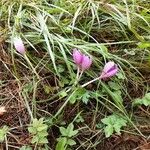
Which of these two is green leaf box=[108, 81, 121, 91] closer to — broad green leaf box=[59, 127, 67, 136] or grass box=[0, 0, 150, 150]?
Result: grass box=[0, 0, 150, 150]

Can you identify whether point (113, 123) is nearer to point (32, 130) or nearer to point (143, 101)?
point (143, 101)

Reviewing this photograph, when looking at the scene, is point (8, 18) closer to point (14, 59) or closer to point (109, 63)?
point (14, 59)

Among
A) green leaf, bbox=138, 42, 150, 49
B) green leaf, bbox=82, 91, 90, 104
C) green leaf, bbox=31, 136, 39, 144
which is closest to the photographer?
green leaf, bbox=31, 136, 39, 144

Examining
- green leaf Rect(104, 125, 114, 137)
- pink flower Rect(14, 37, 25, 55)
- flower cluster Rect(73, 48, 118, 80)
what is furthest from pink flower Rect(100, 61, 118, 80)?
pink flower Rect(14, 37, 25, 55)

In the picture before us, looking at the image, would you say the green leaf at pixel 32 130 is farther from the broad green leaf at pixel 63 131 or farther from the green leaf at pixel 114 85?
the green leaf at pixel 114 85

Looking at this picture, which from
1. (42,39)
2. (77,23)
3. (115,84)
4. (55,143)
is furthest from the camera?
(77,23)

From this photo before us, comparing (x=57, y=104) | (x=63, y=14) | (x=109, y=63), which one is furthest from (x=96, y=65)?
(x=63, y=14)

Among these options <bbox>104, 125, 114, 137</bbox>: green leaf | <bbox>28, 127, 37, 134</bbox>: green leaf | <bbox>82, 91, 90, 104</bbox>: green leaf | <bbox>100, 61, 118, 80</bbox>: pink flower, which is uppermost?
<bbox>100, 61, 118, 80</bbox>: pink flower
